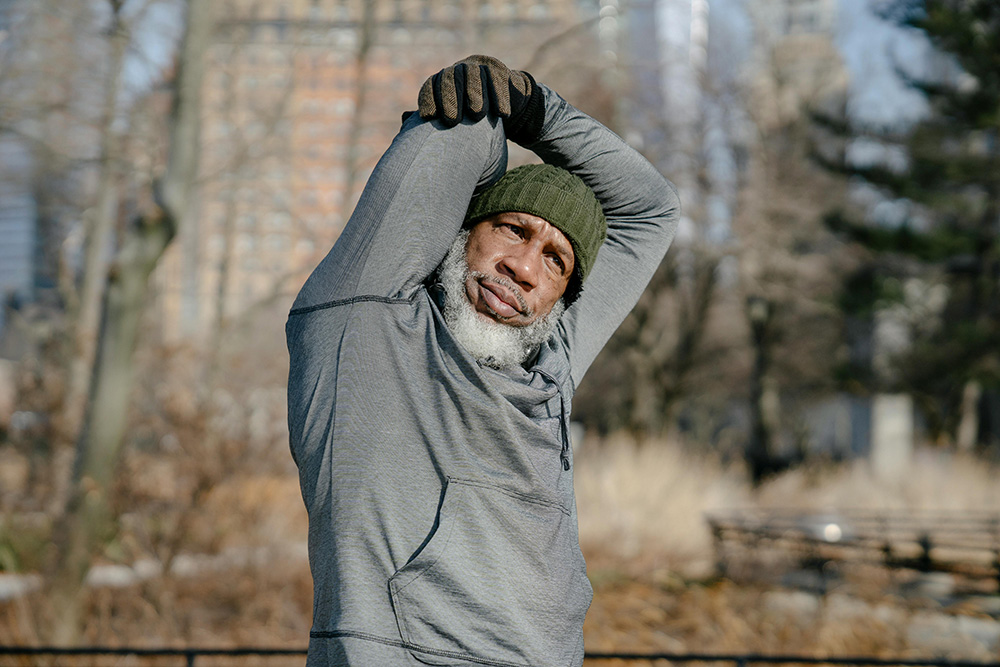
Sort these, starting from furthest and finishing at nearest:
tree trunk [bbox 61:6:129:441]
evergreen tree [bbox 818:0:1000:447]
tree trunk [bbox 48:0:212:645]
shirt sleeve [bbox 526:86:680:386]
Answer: evergreen tree [bbox 818:0:1000:447] < tree trunk [bbox 61:6:129:441] < tree trunk [bbox 48:0:212:645] < shirt sleeve [bbox 526:86:680:386]

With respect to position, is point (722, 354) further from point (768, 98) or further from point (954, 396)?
point (768, 98)

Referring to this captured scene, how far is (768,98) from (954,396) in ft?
31.4

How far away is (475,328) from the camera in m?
1.60

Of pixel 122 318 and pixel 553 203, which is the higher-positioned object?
pixel 553 203

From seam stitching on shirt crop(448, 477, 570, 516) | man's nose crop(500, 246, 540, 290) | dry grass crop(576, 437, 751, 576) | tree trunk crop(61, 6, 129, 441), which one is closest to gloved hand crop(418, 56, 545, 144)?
man's nose crop(500, 246, 540, 290)

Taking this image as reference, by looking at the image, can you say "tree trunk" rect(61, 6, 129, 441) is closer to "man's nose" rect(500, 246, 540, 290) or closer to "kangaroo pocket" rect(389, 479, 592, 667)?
"man's nose" rect(500, 246, 540, 290)

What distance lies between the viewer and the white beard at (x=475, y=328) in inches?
62.9

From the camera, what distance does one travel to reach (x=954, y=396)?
23.0m

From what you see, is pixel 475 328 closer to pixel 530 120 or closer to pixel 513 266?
pixel 513 266

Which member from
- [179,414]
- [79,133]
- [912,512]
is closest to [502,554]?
[179,414]

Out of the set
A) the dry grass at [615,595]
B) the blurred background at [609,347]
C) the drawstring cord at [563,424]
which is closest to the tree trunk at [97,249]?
the blurred background at [609,347]

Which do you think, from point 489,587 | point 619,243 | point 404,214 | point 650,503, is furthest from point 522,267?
point 650,503

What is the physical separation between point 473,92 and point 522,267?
1.11 ft

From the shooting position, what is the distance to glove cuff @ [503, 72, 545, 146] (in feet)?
5.24
